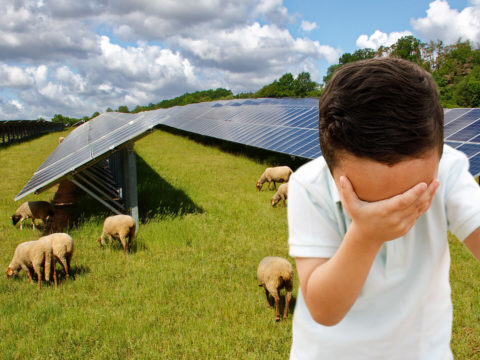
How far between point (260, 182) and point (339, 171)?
12.3 meters

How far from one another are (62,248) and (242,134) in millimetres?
14545

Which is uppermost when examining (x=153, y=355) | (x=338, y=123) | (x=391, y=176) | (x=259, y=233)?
(x=338, y=123)

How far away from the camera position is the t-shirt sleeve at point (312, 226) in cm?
102

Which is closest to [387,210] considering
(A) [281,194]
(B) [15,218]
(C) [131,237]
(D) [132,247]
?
(C) [131,237]

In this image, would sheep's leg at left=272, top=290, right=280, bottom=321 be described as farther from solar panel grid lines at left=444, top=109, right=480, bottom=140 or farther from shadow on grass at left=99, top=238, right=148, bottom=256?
solar panel grid lines at left=444, top=109, right=480, bottom=140

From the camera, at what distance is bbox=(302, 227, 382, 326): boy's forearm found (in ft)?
2.88

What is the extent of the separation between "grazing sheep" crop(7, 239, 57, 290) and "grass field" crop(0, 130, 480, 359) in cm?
20

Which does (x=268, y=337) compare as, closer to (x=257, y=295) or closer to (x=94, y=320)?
(x=257, y=295)

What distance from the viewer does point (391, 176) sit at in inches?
31.3

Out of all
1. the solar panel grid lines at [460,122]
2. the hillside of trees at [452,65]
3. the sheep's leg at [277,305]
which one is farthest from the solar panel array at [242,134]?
the hillside of trees at [452,65]

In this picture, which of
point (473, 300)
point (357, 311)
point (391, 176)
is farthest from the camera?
point (473, 300)

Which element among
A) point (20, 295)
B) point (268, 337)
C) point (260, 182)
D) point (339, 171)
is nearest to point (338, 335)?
point (339, 171)

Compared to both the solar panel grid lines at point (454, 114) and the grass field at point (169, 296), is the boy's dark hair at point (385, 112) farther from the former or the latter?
the solar panel grid lines at point (454, 114)

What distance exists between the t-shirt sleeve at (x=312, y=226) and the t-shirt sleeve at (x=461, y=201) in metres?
0.36
